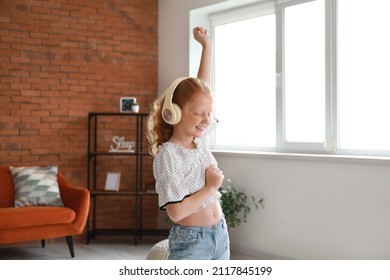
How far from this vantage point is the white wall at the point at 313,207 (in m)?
4.01

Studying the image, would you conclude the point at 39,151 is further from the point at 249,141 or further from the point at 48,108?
the point at 249,141

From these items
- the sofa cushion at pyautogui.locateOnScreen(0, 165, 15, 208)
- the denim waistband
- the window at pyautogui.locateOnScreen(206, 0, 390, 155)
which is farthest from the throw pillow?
the denim waistband

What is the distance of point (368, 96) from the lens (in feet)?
14.1

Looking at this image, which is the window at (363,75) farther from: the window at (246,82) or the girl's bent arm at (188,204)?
the girl's bent arm at (188,204)

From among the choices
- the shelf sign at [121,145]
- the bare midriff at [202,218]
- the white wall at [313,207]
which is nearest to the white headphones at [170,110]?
the bare midriff at [202,218]

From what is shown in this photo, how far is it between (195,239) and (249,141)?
3715 mm

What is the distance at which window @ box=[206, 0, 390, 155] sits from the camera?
4273mm

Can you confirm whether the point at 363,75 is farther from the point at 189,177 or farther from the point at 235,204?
the point at 189,177

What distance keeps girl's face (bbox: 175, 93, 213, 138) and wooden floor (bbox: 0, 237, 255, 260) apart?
325cm

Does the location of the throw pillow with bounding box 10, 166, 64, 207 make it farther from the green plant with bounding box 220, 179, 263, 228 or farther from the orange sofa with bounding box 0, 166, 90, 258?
the green plant with bounding box 220, 179, 263, 228

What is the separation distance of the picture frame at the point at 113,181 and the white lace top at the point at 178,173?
3.92 metres

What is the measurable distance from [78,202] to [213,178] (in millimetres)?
3381

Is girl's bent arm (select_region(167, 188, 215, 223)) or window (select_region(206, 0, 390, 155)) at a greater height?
window (select_region(206, 0, 390, 155))

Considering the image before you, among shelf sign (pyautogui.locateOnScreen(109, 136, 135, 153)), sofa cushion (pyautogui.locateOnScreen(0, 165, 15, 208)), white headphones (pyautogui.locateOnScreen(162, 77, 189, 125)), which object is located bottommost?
sofa cushion (pyautogui.locateOnScreen(0, 165, 15, 208))
